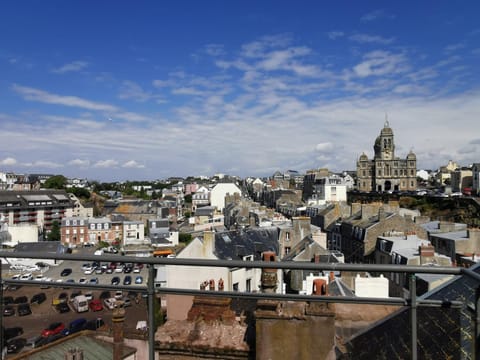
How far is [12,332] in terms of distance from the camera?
10.1 feet

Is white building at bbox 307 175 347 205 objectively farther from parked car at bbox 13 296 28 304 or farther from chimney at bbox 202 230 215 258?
parked car at bbox 13 296 28 304

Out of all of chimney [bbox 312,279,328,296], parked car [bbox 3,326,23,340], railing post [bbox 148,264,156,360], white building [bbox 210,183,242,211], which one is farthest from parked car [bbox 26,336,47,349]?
white building [bbox 210,183,242,211]

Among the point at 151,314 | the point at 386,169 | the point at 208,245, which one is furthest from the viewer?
the point at 386,169

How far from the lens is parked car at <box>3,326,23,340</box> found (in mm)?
3053

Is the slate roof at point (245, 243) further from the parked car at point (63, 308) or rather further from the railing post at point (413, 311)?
the railing post at point (413, 311)

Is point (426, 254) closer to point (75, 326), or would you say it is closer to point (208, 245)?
point (208, 245)

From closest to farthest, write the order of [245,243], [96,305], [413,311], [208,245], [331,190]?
[413,311] < [96,305] < [208,245] < [245,243] < [331,190]

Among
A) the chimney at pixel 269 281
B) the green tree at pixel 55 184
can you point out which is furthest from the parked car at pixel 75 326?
the green tree at pixel 55 184

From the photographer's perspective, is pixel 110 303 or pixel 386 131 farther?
pixel 386 131

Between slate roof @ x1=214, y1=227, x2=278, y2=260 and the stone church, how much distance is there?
75.8 meters

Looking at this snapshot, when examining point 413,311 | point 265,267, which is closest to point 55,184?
point 265,267

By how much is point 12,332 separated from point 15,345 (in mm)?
100

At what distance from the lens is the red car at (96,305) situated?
2.90 m

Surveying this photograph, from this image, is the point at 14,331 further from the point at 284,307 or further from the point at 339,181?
the point at 339,181
